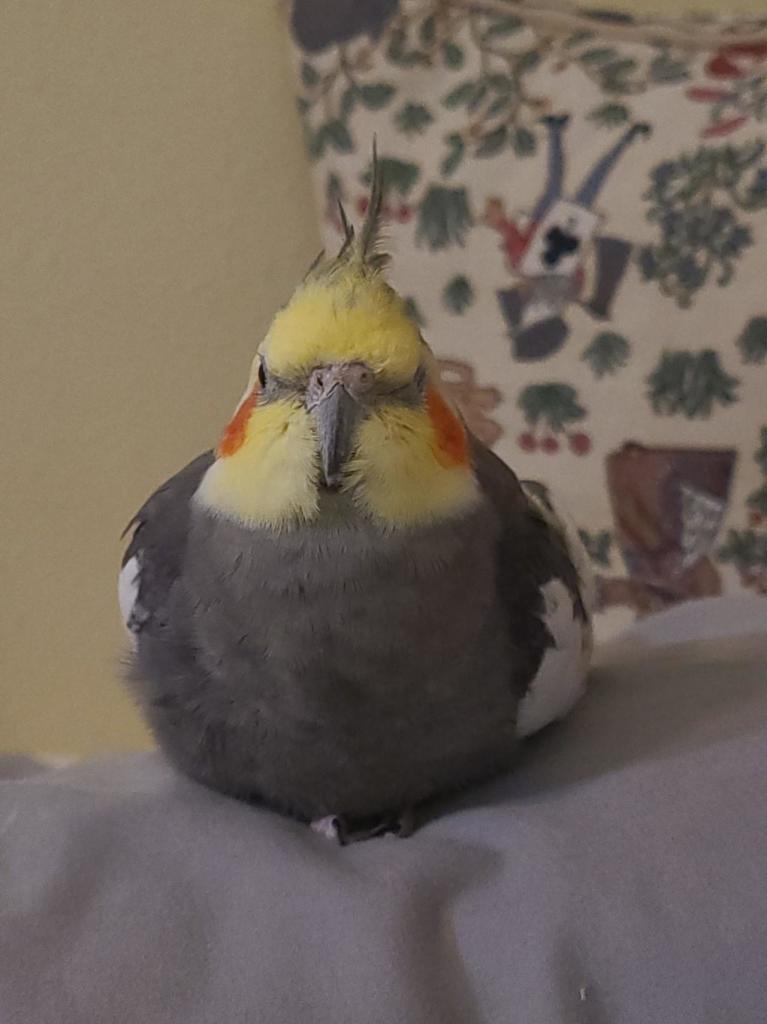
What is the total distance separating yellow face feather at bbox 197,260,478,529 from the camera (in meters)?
0.50

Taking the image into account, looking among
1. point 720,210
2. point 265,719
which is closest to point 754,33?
point 720,210

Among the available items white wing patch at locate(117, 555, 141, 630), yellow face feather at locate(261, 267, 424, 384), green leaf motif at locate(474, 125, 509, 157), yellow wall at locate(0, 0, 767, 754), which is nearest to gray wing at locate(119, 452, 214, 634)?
white wing patch at locate(117, 555, 141, 630)

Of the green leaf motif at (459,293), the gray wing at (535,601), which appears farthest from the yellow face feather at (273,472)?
the green leaf motif at (459,293)

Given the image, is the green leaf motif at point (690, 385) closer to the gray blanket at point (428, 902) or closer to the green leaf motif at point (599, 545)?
the green leaf motif at point (599, 545)

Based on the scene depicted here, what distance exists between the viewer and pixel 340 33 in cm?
84

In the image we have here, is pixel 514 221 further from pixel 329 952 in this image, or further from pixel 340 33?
pixel 329 952

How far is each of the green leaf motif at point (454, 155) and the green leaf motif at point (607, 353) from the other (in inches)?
6.8

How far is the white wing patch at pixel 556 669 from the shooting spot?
0.58 metres

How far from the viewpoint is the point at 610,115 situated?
2.59 ft

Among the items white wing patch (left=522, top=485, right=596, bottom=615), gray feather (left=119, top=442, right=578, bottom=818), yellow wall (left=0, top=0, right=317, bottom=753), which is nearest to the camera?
gray feather (left=119, top=442, right=578, bottom=818)

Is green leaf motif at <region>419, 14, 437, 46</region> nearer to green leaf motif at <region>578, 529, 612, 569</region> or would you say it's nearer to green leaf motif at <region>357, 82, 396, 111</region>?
green leaf motif at <region>357, 82, 396, 111</region>

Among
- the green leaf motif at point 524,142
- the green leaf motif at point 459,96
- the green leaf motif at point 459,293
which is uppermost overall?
the green leaf motif at point 459,96

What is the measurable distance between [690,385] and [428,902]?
0.46 meters

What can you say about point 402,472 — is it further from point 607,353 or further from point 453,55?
point 453,55
